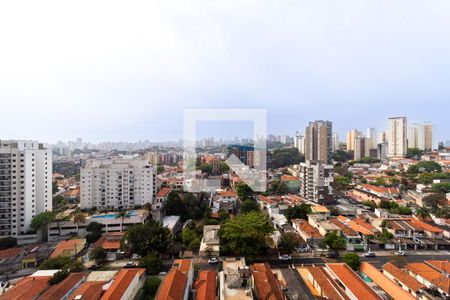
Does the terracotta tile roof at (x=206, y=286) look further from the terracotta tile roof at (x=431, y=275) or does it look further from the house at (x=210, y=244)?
the terracotta tile roof at (x=431, y=275)

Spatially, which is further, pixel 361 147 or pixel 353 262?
pixel 361 147

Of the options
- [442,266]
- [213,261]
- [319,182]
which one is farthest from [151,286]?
[319,182]

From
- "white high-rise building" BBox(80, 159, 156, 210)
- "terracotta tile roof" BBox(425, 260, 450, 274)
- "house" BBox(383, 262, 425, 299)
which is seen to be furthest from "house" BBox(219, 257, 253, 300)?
"white high-rise building" BBox(80, 159, 156, 210)

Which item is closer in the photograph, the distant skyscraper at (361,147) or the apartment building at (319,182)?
the apartment building at (319,182)

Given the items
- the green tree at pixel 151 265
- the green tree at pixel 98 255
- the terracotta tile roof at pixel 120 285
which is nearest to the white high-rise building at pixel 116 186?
the green tree at pixel 98 255

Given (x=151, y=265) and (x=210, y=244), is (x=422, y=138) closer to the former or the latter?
(x=210, y=244)

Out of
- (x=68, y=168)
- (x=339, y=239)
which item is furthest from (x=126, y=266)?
(x=68, y=168)
